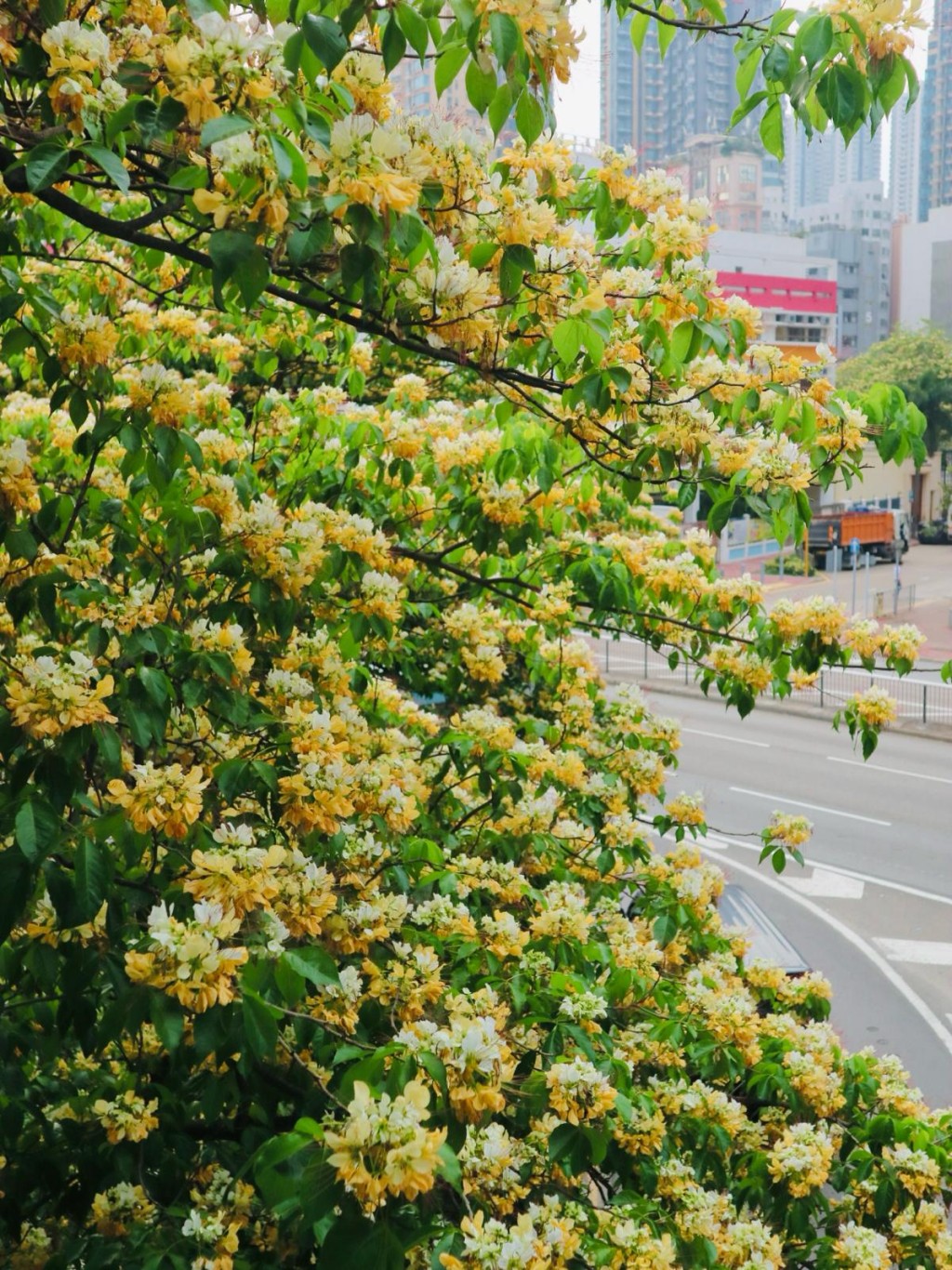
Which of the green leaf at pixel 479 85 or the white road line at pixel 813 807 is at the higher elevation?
the green leaf at pixel 479 85

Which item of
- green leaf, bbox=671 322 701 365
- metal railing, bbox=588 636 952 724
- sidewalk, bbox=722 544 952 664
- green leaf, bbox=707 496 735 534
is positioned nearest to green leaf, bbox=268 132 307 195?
green leaf, bbox=671 322 701 365

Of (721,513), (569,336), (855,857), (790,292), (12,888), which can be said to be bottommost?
(855,857)

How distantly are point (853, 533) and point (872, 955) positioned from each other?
25956 mm

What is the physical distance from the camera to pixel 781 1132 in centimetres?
414

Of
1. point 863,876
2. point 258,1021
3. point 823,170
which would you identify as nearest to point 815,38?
point 258,1021

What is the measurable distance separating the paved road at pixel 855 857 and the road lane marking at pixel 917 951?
0.04ft

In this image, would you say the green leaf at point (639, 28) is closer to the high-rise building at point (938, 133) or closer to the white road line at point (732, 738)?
the white road line at point (732, 738)

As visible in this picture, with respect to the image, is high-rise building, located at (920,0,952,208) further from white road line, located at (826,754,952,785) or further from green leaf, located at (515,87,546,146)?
green leaf, located at (515,87,546,146)

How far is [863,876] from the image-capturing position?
45.0 ft

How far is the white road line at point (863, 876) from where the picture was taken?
514 inches

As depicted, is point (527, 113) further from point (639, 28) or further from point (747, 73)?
point (747, 73)

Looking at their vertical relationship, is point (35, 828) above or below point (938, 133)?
below

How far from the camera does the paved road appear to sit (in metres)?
10.7

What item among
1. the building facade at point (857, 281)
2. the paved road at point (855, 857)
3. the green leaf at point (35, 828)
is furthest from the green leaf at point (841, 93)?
the building facade at point (857, 281)
